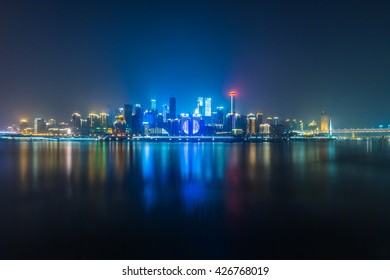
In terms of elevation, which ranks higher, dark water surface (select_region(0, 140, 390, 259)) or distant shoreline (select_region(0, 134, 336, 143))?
distant shoreline (select_region(0, 134, 336, 143))

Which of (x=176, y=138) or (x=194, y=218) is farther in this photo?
(x=176, y=138)

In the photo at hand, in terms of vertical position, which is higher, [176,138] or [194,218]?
[176,138]

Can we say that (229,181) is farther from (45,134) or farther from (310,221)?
(45,134)

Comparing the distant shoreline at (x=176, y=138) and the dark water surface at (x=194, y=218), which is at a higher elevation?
the distant shoreline at (x=176, y=138)

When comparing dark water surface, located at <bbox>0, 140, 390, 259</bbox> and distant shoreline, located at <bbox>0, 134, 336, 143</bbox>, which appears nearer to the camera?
dark water surface, located at <bbox>0, 140, 390, 259</bbox>

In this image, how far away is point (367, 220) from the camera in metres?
6.37

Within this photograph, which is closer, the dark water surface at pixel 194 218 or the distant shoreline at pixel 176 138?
the dark water surface at pixel 194 218

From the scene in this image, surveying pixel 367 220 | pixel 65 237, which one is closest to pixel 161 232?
pixel 65 237

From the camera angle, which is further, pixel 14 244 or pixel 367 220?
pixel 367 220

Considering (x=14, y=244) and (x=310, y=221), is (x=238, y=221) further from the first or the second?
(x=14, y=244)
